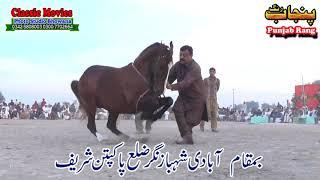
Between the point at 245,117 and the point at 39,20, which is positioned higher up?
the point at 39,20

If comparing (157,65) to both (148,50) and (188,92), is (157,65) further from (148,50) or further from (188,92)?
(188,92)

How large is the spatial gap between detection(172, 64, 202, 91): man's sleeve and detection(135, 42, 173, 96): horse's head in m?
0.29

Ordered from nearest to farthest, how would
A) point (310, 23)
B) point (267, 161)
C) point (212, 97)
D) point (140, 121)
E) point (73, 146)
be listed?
1. point (267, 161)
2. point (73, 146)
3. point (140, 121)
4. point (212, 97)
5. point (310, 23)

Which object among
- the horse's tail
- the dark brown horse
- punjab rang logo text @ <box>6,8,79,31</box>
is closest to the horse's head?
the dark brown horse

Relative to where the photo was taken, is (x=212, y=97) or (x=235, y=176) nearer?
(x=235, y=176)

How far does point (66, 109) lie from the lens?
134 ft

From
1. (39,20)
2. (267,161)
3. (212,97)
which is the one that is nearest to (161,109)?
(267,161)

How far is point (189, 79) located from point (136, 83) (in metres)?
0.95

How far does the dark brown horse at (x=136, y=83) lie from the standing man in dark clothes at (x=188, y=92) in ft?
0.81

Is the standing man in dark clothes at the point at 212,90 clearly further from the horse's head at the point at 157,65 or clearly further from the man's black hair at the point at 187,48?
the horse's head at the point at 157,65

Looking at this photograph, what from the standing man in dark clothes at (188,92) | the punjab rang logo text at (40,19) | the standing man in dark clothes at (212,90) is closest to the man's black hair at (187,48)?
the standing man in dark clothes at (188,92)

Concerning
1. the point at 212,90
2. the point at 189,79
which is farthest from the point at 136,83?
the point at 212,90

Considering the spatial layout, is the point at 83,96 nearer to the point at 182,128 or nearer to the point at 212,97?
the point at 182,128

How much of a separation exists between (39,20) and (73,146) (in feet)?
39.0
